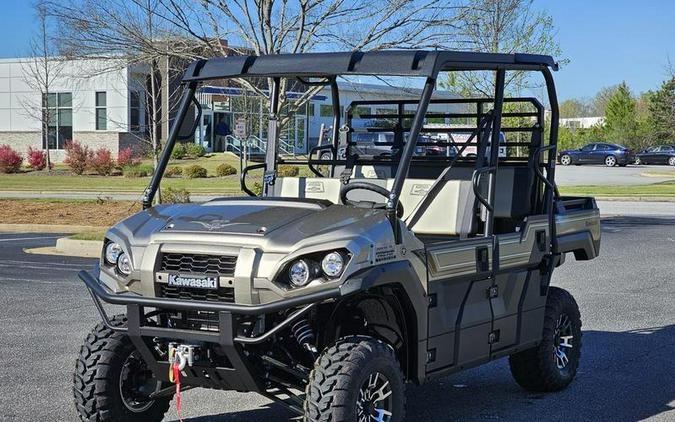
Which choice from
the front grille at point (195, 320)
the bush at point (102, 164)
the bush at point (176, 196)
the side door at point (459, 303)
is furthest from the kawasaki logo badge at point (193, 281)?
the bush at point (102, 164)

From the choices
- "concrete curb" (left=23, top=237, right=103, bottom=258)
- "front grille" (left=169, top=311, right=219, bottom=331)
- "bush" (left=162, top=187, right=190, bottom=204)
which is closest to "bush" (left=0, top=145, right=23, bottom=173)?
"bush" (left=162, top=187, right=190, bottom=204)

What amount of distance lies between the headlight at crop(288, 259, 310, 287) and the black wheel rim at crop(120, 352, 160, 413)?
4.34 ft

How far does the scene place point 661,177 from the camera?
4675 cm

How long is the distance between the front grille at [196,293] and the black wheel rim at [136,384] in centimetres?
75

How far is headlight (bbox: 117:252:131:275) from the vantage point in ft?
17.9

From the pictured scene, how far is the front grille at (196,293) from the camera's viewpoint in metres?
5.13

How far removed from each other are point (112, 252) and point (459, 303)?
2074mm

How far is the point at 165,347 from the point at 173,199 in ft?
50.0

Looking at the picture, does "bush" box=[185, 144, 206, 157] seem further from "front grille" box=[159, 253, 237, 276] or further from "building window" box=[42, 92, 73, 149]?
"front grille" box=[159, 253, 237, 276]

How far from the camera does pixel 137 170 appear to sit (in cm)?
4531

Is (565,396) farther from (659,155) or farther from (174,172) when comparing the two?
(659,155)

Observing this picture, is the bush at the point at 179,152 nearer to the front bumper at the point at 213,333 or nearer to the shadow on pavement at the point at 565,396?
the shadow on pavement at the point at 565,396

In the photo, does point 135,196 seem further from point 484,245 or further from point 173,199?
point 484,245

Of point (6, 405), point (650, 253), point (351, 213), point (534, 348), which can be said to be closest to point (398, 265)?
point (351, 213)
